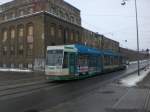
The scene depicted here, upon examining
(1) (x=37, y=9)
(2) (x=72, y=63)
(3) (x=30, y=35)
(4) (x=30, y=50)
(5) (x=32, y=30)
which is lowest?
(2) (x=72, y=63)

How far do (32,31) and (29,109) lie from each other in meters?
40.6

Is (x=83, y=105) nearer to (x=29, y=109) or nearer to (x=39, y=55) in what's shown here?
(x=29, y=109)

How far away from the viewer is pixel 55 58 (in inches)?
864

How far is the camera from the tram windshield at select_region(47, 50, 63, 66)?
2164cm

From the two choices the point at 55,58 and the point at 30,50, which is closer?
the point at 55,58

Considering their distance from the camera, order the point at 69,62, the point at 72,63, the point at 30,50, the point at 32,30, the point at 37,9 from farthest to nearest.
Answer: the point at 37,9 < the point at 32,30 < the point at 30,50 < the point at 72,63 < the point at 69,62

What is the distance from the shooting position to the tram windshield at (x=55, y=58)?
21.6 m

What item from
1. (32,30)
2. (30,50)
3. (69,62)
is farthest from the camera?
(32,30)

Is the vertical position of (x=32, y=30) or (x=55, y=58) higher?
(x=32, y=30)

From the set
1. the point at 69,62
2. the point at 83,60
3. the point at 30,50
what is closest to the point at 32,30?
the point at 30,50

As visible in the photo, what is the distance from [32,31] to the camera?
162 ft

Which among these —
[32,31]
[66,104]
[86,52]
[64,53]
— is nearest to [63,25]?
[32,31]

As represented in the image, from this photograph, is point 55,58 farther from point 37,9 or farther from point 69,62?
point 37,9

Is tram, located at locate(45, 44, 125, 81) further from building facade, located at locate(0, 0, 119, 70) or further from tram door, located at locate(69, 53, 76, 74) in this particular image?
building facade, located at locate(0, 0, 119, 70)
